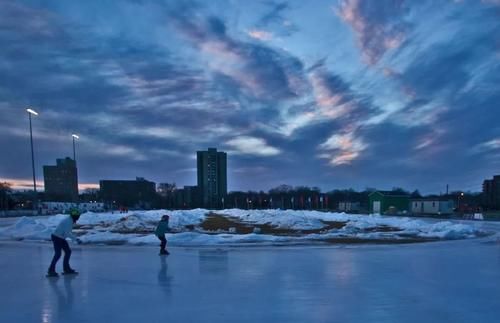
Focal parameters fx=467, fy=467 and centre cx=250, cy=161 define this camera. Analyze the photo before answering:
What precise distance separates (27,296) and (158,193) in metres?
171

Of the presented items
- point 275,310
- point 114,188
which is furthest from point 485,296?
point 114,188

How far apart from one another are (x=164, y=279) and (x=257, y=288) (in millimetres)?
2465

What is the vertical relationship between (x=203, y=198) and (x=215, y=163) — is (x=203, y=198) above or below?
below

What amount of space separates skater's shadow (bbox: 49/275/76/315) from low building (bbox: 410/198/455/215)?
72.8 m

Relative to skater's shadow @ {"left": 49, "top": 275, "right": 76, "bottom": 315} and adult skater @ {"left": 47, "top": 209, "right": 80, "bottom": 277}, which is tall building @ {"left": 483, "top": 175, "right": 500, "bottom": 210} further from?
skater's shadow @ {"left": 49, "top": 275, "right": 76, "bottom": 315}

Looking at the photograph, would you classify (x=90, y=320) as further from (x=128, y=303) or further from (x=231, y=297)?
(x=231, y=297)

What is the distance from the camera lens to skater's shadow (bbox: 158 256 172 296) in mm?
9523

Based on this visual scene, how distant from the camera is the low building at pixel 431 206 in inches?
2963

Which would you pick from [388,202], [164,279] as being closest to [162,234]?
[164,279]

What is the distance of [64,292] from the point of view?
928 centimetres

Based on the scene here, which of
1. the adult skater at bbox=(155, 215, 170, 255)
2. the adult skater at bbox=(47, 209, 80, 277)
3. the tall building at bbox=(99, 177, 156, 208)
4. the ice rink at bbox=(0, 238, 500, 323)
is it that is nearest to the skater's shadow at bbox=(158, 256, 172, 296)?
the ice rink at bbox=(0, 238, 500, 323)

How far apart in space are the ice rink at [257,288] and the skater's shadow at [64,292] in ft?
0.06

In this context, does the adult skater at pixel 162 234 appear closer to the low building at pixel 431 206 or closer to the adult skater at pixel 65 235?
the adult skater at pixel 65 235

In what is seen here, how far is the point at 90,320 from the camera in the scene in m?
7.03
